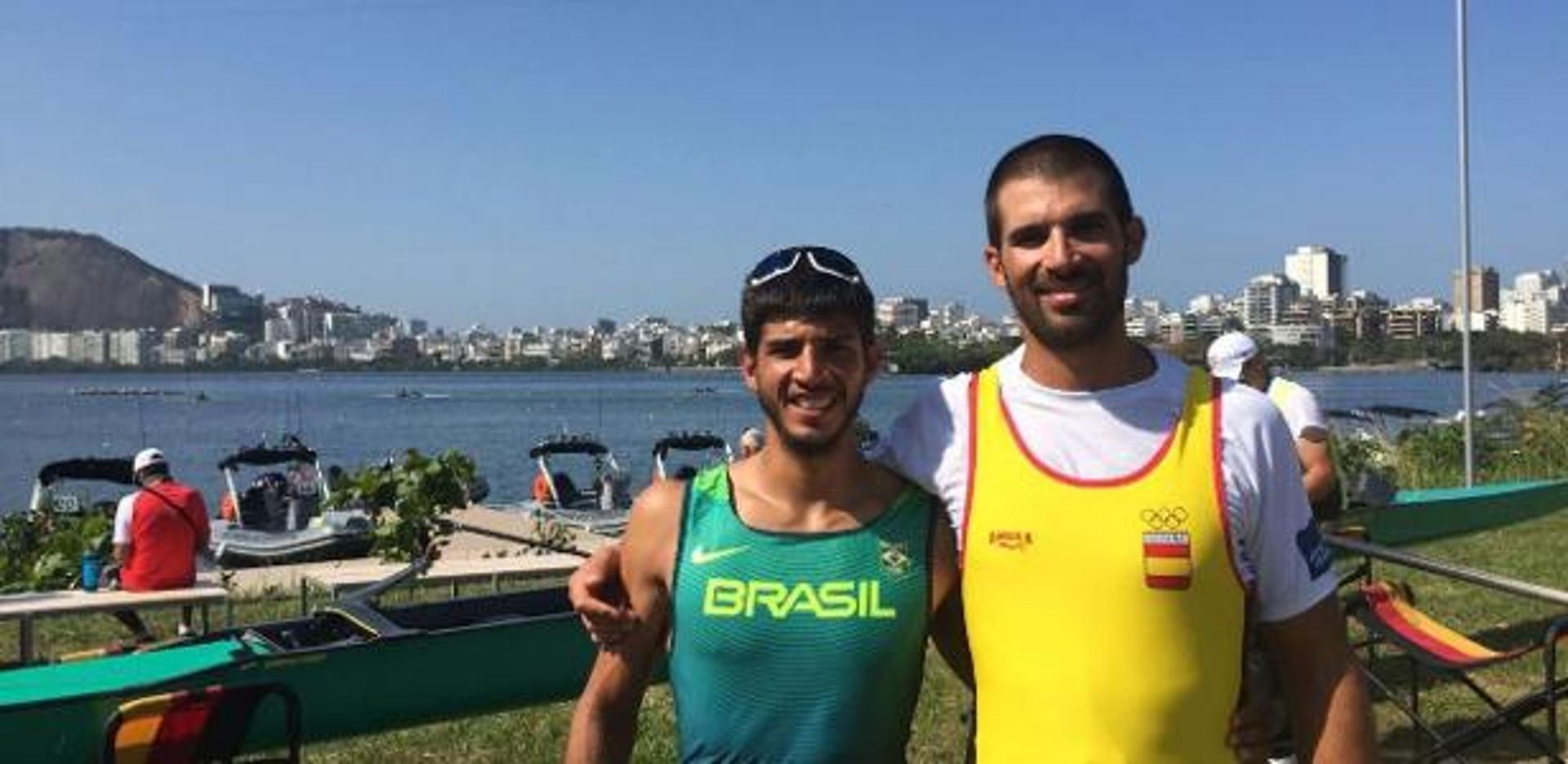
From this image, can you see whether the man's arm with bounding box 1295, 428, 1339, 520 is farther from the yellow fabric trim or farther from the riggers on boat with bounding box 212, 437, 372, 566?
the riggers on boat with bounding box 212, 437, 372, 566

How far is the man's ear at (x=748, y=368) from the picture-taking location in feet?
8.30

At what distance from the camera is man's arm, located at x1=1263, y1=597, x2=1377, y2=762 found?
224 cm

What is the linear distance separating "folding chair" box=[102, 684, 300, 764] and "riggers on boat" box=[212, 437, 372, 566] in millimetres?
12775

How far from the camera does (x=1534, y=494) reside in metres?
13.5

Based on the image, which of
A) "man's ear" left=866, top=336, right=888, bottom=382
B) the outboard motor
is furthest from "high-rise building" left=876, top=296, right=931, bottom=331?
the outboard motor

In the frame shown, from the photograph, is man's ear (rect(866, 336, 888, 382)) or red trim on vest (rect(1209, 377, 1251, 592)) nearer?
red trim on vest (rect(1209, 377, 1251, 592))

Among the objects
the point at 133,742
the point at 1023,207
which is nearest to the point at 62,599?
the point at 133,742

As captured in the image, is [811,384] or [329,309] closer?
[811,384]

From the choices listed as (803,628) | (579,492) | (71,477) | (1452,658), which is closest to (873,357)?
(803,628)

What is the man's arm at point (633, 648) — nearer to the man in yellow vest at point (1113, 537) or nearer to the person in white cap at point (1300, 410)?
the man in yellow vest at point (1113, 537)

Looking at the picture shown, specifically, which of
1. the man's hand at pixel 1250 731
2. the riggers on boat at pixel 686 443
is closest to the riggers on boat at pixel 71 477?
the riggers on boat at pixel 686 443

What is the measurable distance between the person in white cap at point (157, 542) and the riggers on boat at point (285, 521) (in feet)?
22.3

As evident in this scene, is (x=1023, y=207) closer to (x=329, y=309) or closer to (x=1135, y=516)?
(x=1135, y=516)

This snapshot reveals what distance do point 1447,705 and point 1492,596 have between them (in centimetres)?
312
